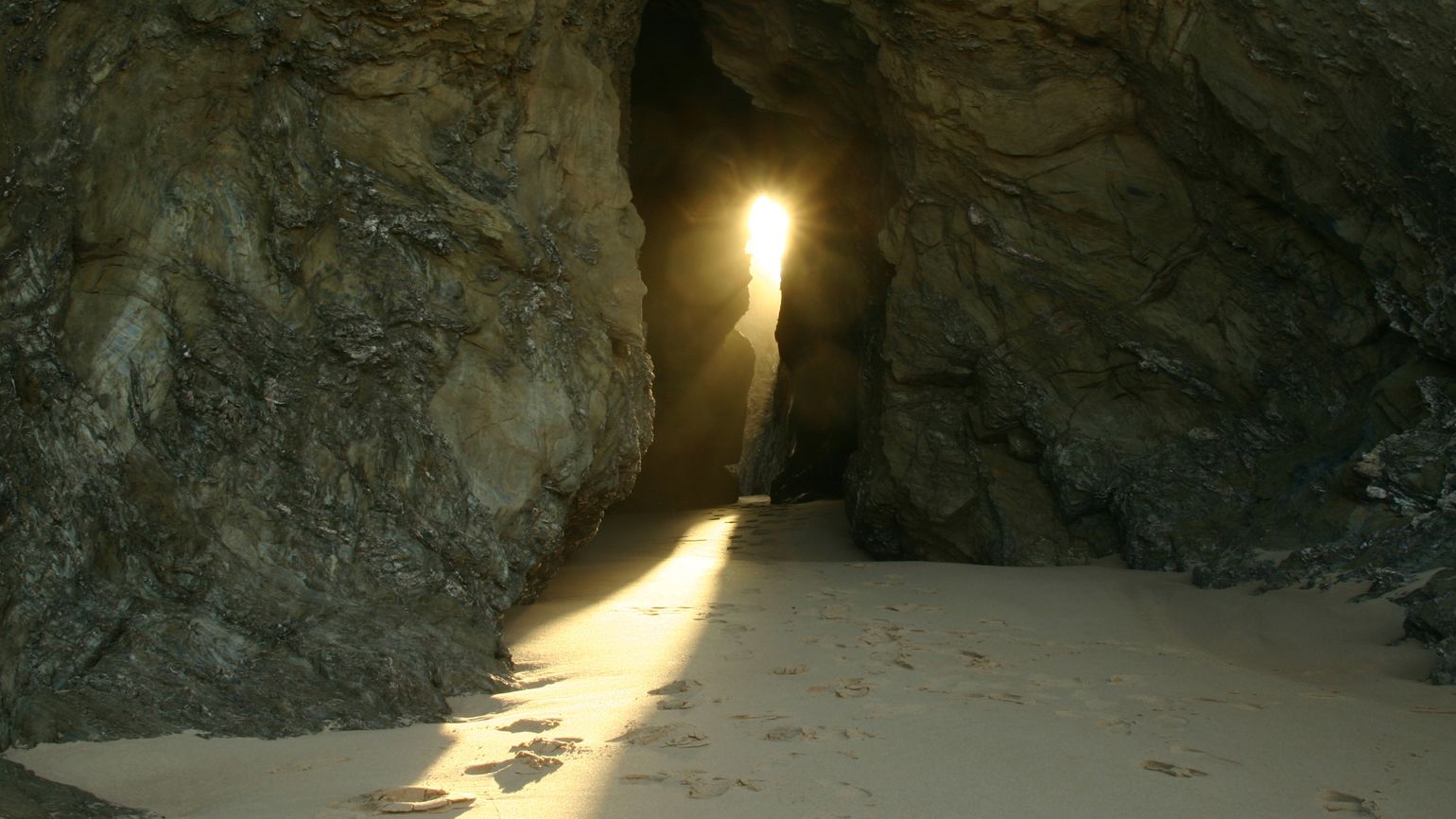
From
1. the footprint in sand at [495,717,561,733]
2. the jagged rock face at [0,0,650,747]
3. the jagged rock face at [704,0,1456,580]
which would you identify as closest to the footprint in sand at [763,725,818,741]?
the footprint in sand at [495,717,561,733]

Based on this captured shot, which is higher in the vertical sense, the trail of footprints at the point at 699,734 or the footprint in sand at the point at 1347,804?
the trail of footprints at the point at 699,734

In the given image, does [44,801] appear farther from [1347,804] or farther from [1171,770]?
[1347,804]

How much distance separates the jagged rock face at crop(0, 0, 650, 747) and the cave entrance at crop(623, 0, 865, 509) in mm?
3658

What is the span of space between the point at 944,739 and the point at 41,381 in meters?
3.26

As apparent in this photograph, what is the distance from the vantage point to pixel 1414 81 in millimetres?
5969

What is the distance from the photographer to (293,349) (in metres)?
4.92

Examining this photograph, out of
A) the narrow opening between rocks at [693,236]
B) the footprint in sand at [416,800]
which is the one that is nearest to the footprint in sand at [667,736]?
the footprint in sand at [416,800]

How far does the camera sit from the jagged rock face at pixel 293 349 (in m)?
3.75

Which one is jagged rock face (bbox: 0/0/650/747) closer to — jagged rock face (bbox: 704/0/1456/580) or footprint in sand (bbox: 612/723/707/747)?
footprint in sand (bbox: 612/723/707/747)

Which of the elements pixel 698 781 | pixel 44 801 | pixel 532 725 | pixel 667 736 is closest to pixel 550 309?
pixel 532 725

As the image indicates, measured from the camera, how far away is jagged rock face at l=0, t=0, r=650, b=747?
3.75 m

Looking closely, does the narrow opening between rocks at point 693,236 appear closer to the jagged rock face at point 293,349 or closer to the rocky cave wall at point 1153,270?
the rocky cave wall at point 1153,270

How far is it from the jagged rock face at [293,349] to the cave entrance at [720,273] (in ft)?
12.0

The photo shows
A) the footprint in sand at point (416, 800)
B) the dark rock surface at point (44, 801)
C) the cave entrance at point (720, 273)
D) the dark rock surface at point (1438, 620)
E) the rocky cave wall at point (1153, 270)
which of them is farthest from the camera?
the cave entrance at point (720, 273)
